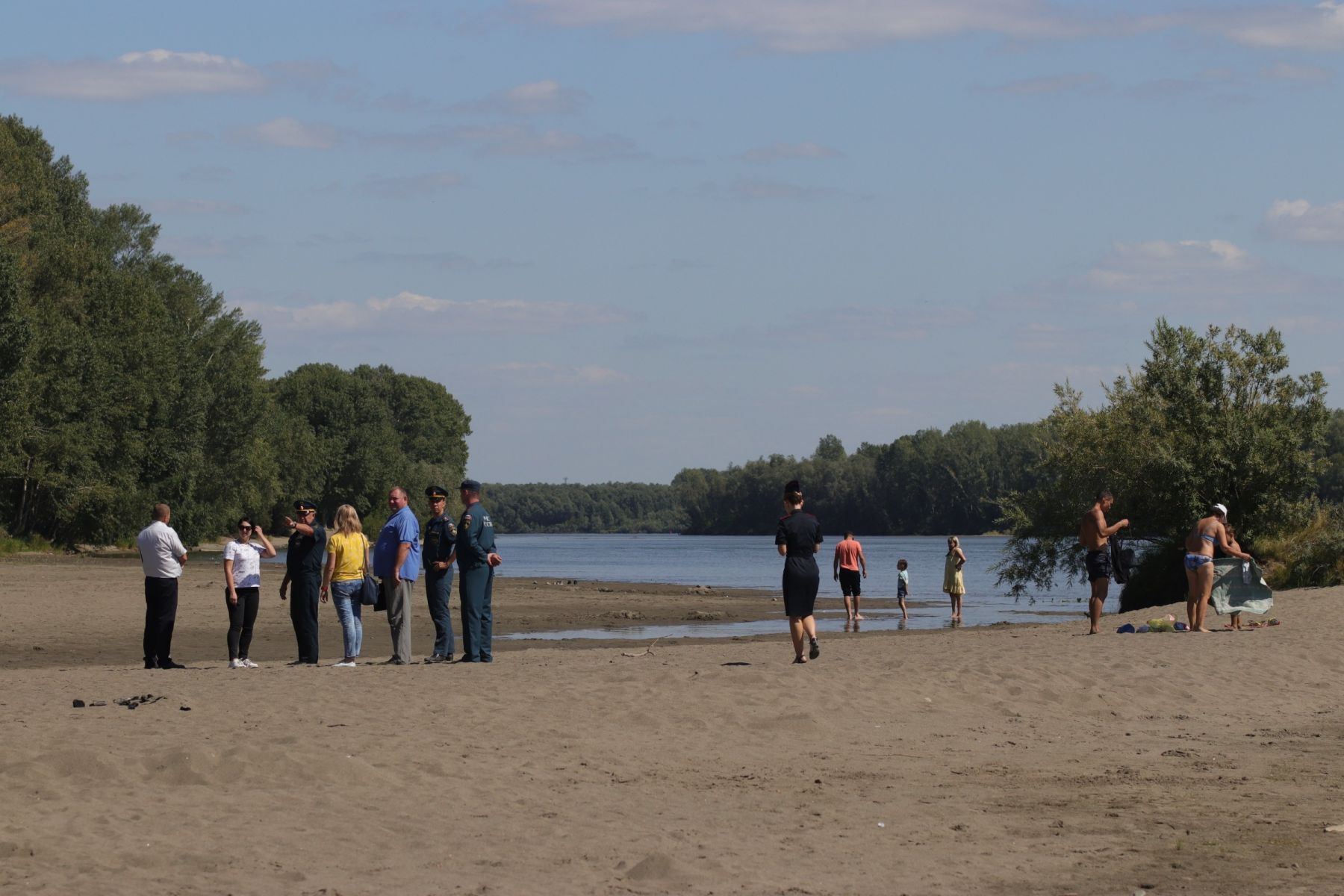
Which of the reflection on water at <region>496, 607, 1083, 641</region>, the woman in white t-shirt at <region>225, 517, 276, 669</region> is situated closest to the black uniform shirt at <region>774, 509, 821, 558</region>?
the woman in white t-shirt at <region>225, 517, 276, 669</region>

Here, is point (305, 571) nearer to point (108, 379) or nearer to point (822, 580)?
point (108, 379)

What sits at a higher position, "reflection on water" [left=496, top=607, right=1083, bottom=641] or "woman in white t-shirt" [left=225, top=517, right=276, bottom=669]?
"woman in white t-shirt" [left=225, top=517, right=276, bottom=669]

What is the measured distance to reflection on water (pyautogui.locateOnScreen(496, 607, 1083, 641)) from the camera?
79.7 ft

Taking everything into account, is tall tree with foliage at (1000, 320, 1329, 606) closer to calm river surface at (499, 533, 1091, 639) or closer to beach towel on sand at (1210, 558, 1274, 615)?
calm river surface at (499, 533, 1091, 639)

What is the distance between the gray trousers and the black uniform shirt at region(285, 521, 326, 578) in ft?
2.39

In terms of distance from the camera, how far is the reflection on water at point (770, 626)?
79.7ft

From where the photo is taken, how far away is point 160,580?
14.7 meters

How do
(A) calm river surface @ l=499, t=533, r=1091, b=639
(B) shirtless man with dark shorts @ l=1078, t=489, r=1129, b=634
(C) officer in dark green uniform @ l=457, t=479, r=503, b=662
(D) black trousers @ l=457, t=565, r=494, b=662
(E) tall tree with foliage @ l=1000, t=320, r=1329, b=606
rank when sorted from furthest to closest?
(E) tall tree with foliage @ l=1000, t=320, r=1329, b=606 < (A) calm river surface @ l=499, t=533, r=1091, b=639 < (B) shirtless man with dark shorts @ l=1078, t=489, r=1129, b=634 < (D) black trousers @ l=457, t=565, r=494, b=662 < (C) officer in dark green uniform @ l=457, t=479, r=503, b=662

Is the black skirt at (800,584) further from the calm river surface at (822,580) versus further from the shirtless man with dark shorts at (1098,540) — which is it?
the calm river surface at (822,580)

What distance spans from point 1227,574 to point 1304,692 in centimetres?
612

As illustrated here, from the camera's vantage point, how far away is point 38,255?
4741cm

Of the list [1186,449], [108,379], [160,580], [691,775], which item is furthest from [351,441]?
[691,775]

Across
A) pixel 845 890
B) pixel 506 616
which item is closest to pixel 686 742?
pixel 845 890

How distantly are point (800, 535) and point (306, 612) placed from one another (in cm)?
510
